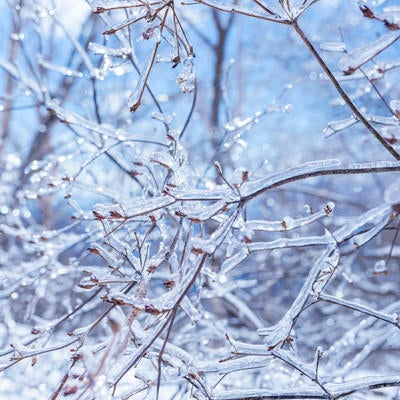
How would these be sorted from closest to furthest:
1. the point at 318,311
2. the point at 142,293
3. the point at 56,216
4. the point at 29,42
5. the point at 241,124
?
the point at 142,293 → the point at 241,124 → the point at 318,311 → the point at 29,42 → the point at 56,216

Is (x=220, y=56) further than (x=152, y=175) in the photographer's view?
Yes

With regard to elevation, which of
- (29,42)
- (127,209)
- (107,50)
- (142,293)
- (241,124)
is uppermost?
(29,42)

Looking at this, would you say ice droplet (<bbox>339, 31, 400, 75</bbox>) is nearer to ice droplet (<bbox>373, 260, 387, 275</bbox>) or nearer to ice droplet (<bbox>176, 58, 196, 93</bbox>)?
ice droplet (<bbox>176, 58, 196, 93</bbox>)

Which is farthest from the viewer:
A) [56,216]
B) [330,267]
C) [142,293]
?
[56,216]

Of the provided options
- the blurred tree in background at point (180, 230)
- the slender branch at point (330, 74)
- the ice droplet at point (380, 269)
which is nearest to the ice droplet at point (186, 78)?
the blurred tree in background at point (180, 230)

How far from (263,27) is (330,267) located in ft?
25.7

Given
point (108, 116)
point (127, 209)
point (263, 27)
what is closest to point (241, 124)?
point (127, 209)

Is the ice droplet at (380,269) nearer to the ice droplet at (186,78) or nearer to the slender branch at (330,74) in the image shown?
the slender branch at (330,74)

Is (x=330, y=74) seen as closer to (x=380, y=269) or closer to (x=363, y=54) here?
(x=363, y=54)

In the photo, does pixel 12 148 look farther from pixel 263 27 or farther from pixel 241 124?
pixel 241 124

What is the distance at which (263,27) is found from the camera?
27.8 feet

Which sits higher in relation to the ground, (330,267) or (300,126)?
(300,126)

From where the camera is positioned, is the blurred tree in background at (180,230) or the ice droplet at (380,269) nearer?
the blurred tree in background at (180,230)

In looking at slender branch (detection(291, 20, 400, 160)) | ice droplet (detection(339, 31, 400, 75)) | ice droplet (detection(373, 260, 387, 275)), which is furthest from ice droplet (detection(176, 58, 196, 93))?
ice droplet (detection(373, 260, 387, 275))
